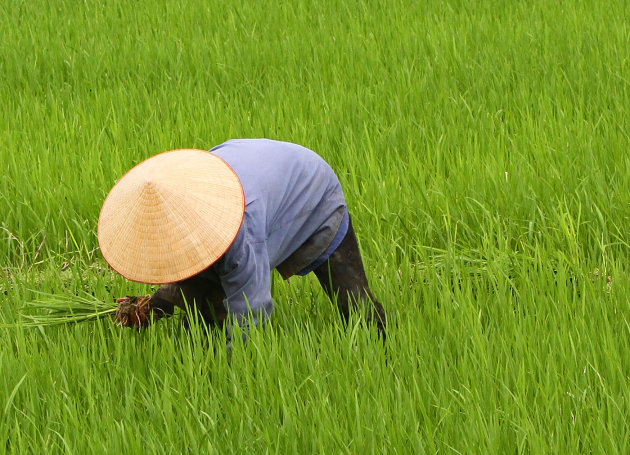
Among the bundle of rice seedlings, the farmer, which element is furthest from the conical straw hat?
the bundle of rice seedlings

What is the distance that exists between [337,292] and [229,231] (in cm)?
53

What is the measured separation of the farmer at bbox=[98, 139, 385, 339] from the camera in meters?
1.58

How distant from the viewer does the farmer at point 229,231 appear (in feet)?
5.17

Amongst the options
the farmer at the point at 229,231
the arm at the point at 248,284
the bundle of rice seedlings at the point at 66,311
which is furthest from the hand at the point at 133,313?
the arm at the point at 248,284

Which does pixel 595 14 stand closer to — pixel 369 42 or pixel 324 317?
pixel 369 42

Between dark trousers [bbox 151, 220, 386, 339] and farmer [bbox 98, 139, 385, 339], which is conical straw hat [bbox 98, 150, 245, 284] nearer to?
farmer [bbox 98, 139, 385, 339]

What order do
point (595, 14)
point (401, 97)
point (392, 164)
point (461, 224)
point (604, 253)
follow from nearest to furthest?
point (604, 253), point (461, 224), point (392, 164), point (401, 97), point (595, 14)

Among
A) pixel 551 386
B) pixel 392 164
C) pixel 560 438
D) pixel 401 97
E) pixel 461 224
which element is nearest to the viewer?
pixel 560 438

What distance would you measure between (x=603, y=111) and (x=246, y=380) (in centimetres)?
216

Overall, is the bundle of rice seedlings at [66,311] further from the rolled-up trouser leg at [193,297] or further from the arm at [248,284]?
the arm at [248,284]

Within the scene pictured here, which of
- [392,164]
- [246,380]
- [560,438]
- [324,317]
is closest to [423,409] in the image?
[560,438]

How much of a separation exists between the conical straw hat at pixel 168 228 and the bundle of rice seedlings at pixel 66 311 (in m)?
0.42

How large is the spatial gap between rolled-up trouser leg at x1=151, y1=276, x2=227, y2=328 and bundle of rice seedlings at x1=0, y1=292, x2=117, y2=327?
0.51 ft

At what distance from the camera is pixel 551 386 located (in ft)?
5.39
